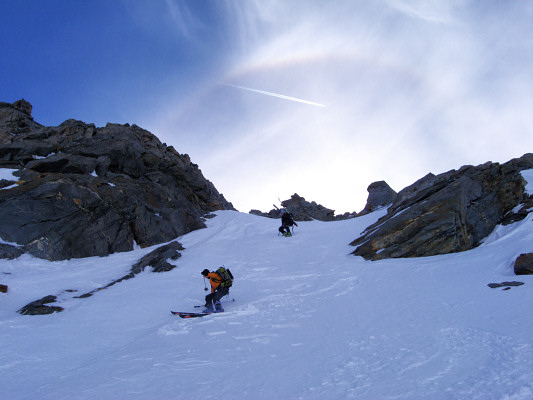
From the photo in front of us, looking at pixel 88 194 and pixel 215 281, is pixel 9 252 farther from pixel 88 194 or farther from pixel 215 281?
pixel 215 281

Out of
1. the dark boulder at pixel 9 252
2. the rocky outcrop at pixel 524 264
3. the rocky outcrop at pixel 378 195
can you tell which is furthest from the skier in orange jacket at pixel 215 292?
the rocky outcrop at pixel 378 195

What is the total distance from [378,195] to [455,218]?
3735cm

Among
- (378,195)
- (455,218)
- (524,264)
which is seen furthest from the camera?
(378,195)

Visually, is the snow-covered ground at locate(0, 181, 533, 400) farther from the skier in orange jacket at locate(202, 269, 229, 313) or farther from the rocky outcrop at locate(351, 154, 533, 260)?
the rocky outcrop at locate(351, 154, 533, 260)

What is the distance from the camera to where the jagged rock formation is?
20.1 meters

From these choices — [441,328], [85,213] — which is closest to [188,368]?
[441,328]

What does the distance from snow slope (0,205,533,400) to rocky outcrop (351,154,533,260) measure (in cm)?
98

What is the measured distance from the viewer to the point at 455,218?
13.9 m

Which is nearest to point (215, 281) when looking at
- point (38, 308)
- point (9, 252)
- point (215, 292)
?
point (215, 292)

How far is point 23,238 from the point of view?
18.9m

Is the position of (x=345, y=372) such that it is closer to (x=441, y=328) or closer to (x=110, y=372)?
(x=441, y=328)

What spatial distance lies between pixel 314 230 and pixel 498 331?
22446 millimetres

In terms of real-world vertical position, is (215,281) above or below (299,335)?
above

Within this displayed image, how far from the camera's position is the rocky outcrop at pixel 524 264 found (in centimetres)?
866
